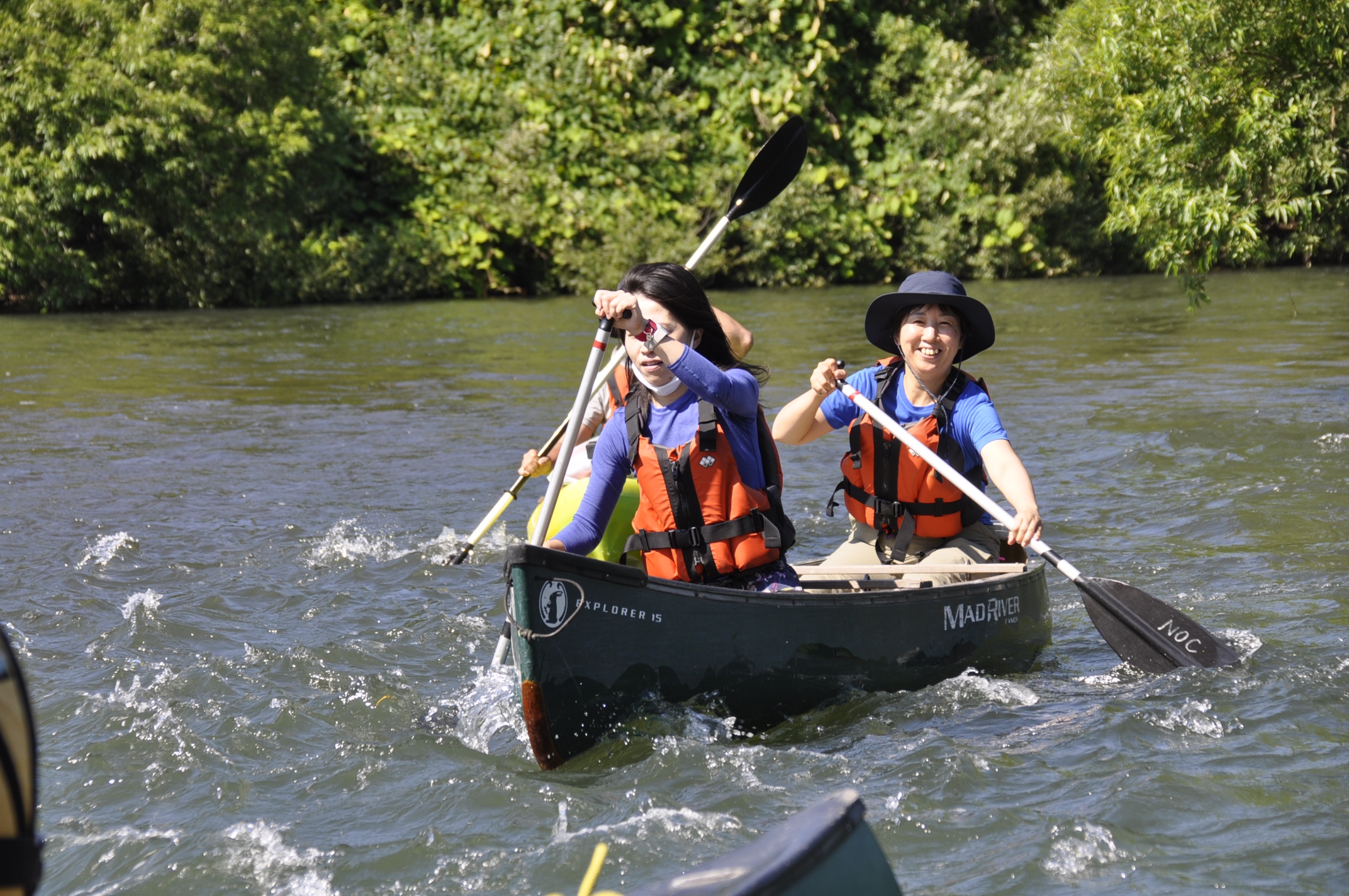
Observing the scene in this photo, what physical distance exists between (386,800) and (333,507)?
385cm

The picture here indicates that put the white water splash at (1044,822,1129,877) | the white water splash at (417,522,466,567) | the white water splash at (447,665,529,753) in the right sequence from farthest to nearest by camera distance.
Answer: the white water splash at (417,522,466,567)
the white water splash at (447,665,529,753)
the white water splash at (1044,822,1129,877)

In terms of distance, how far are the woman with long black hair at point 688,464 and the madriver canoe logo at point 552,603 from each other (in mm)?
358

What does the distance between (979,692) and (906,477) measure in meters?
0.79

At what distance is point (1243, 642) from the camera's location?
4.55 meters

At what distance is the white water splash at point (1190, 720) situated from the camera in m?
3.80

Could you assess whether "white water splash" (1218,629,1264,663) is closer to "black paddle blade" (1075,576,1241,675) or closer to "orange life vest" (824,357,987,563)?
"black paddle blade" (1075,576,1241,675)

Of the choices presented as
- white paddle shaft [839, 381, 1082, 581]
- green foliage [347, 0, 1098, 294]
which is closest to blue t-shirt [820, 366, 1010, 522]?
white paddle shaft [839, 381, 1082, 581]

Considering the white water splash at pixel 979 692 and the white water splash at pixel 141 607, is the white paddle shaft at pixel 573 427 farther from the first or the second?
the white water splash at pixel 141 607

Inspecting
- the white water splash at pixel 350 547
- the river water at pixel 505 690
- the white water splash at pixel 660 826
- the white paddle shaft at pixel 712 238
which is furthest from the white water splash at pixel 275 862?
the white water splash at pixel 350 547

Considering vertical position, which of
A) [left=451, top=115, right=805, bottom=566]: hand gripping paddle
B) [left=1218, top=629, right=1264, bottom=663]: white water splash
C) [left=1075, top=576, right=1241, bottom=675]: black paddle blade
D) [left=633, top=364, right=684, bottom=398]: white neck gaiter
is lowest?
[left=1218, top=629, right=1264, bottom=663]: white water splash

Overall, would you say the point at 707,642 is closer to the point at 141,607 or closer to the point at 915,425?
the point at 915,425

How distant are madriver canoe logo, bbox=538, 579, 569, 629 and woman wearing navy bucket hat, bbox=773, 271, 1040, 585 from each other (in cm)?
134

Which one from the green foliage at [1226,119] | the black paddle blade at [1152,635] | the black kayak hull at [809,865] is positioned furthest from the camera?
the green foliage at [1226,119]

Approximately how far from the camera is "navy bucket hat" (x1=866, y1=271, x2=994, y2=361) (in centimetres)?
440
